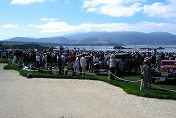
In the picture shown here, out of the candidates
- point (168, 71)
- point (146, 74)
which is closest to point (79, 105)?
point (146, 74)

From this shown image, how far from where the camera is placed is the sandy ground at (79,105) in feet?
24.6

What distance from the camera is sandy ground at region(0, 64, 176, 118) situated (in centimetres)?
748

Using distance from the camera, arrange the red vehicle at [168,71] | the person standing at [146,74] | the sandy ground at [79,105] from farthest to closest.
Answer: the red vehicle at [168,71], the person standing at [146,74], the sandy ground at [79,105]

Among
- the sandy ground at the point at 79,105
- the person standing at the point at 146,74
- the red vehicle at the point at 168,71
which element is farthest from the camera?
the red vehicle at the point at 168,71

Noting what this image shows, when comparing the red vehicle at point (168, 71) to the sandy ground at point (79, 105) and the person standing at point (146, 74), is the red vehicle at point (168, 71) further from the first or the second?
the sandy ground at point (79, 105)

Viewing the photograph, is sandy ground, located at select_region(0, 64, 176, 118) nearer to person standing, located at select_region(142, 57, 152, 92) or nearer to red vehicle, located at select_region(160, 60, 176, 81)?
person standing, located at select_region(142, 57, 152, 92)

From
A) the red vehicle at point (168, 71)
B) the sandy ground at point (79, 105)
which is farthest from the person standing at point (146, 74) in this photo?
the red vehicle at point (168, 71)

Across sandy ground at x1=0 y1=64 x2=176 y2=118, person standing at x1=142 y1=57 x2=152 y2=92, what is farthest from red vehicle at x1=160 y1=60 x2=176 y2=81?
sandy ground at x1=0 y1=64 x2=176 y2=118

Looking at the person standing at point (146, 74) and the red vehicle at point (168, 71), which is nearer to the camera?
the person standing at point (146, 74)

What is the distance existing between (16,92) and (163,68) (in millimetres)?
9063

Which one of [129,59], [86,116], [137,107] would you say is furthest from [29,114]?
[129,59]

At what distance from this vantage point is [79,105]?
8.66 meters

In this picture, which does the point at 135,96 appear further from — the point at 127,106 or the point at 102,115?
the point at 102,115

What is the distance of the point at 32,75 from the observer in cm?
1683
